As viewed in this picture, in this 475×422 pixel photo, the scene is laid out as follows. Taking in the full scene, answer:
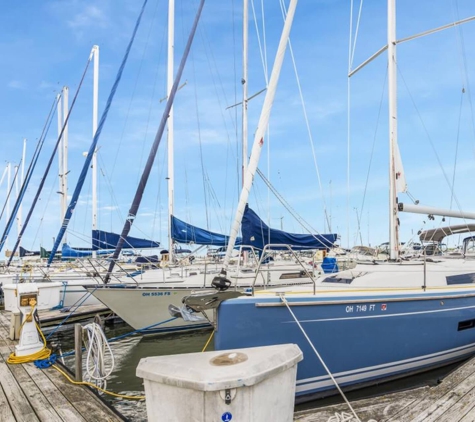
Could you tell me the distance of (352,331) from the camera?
249 inches

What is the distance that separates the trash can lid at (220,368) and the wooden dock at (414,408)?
2258 mm

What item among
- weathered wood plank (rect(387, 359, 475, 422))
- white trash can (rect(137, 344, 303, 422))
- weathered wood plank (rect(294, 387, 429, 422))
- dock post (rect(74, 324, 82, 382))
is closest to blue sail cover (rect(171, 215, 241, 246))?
dock post (rect(74, 324, 82, 382))

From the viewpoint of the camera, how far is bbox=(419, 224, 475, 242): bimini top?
13498 millimetres

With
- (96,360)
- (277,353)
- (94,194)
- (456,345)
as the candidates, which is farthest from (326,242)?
(94,194)

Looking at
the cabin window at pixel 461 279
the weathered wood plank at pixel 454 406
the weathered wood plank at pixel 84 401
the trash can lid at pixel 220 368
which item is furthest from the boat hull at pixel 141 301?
the trash can lid at pixel 220 368

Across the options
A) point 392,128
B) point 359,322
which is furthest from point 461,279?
point 392,128

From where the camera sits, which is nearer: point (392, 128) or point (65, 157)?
point (392, 128)

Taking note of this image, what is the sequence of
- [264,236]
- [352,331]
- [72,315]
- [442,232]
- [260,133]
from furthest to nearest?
[442,232] < [72,315] < [264,236] < [260,133] < [352,331]

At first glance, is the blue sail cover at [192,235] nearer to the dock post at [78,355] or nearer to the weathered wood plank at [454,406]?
the dock post at [78,355]

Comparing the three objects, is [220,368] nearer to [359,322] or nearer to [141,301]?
[359,322]

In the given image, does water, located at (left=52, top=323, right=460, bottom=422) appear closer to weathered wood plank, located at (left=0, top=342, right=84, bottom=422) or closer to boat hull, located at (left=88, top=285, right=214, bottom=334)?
boat hull, located at (left=88, top=285, right=214, bottom=334)

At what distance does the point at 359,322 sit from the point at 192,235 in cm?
943

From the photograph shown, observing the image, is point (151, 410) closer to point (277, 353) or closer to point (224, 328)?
point (277, 353)

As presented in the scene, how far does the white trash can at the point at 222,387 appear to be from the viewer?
253 centimetres
